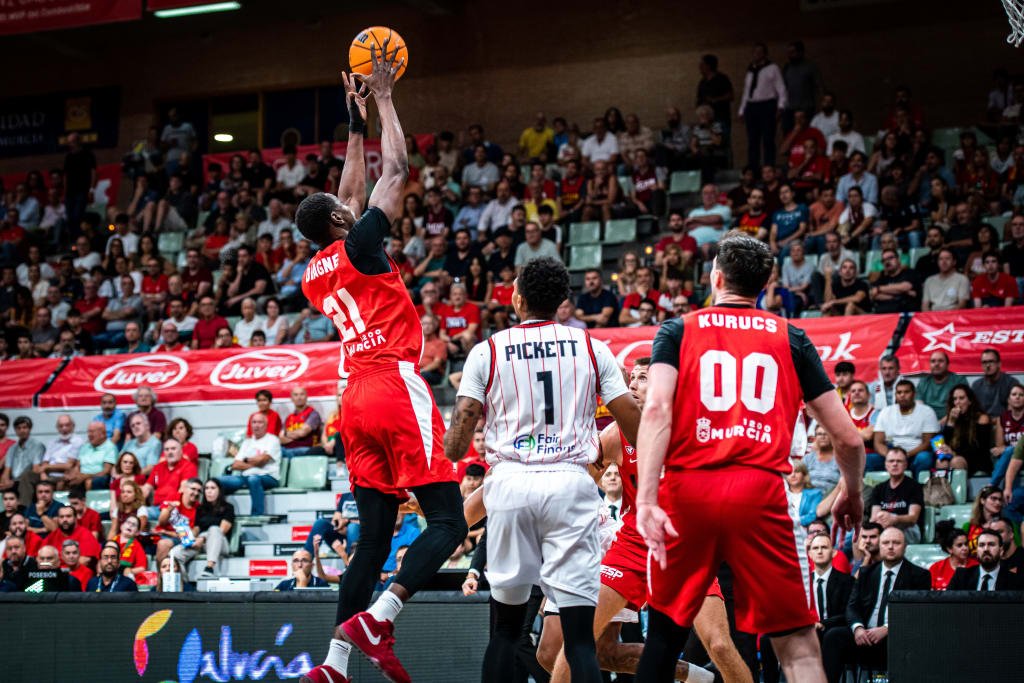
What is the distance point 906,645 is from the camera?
7582mm

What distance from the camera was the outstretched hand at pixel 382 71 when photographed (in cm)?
635

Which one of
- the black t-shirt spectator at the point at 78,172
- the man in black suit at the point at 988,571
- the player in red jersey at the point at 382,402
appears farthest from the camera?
the black t-shirt spectator at the point at 78,172

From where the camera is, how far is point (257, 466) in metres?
15.1

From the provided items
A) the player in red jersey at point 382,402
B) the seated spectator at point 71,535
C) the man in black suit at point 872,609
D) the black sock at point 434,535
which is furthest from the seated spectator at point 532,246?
the black sock at point 434,535

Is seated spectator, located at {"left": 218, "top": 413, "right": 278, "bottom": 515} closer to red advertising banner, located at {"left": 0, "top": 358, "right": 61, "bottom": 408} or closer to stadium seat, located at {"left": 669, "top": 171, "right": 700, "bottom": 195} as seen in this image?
red advertising banner, located at {"left": 0, "top": 358, "right": 61, "bottom": 408}

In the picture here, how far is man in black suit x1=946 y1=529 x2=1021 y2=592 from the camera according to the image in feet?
31.1

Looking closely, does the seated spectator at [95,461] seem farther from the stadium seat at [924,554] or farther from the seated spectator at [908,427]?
the stadium seat at [924,554]

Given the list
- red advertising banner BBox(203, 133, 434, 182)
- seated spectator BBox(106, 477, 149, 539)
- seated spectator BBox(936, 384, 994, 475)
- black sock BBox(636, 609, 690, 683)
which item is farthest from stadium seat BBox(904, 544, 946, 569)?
red advertising banner BBox(203, 133, 434, 182)

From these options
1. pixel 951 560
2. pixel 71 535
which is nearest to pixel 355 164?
pixel 951 560

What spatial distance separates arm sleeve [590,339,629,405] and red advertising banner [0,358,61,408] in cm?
1396

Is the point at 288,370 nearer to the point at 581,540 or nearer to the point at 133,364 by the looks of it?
the point at 133,364

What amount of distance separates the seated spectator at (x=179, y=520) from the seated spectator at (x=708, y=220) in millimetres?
7256

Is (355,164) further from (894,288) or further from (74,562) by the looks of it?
(894,288)

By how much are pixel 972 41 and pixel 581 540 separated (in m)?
17.3
